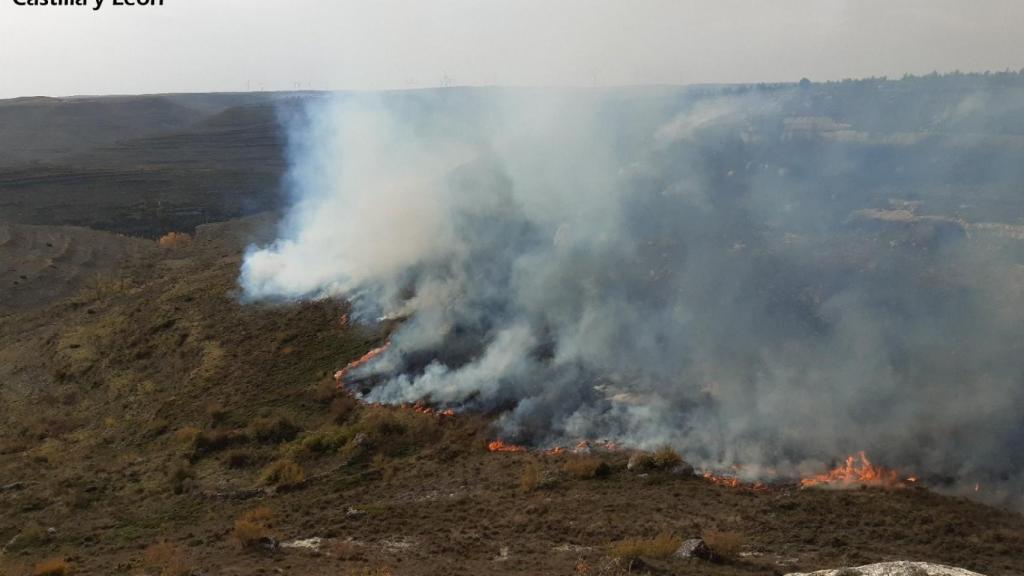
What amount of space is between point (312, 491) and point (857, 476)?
13.9 m

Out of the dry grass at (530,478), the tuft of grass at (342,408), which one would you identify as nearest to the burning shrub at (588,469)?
the dry grass at (530,478)

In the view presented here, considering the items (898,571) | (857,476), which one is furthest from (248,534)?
(857,476)

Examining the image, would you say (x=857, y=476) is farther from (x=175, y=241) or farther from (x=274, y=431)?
(x=175, y=241)

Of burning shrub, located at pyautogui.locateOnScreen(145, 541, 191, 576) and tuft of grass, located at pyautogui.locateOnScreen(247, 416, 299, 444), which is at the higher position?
tuft of grass, located at pyautogui.locateOnScreen(247, 416, 299, 444)

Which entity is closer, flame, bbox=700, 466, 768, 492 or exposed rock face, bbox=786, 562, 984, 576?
exposed rock face, bbox=786, 562, 984, 576

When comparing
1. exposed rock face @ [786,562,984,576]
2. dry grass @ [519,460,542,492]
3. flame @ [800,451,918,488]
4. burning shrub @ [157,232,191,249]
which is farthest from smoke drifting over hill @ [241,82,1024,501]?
burning shrub @ [157,232,191,249]

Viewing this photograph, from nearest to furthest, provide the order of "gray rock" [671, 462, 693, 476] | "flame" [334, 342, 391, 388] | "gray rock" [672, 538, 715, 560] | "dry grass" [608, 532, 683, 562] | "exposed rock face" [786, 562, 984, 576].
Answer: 1. "exposed rock face" [786, 562, 984, 576]
2. "dry grass" [608, 532, 683, 562]
3. "gray rock" [672, 538, 715, 560]
4. "gray rock" [671, 462, 693, 476]
5. "flame" [334, 342, 391, 388]

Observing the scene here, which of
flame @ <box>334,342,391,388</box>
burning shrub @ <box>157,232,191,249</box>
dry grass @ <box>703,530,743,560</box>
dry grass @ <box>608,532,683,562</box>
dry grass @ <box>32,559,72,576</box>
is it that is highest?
burning shrub @ <box>157,232,191,249</box>

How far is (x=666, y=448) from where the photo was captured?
18.0m

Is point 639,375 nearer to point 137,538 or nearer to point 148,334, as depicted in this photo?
point 137,538

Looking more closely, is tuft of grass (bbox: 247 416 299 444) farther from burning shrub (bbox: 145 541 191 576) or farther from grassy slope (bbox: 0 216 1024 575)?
burning shrub (bbox: 145 541 191 576)

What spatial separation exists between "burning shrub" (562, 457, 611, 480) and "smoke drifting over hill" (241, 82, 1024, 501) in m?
1.71

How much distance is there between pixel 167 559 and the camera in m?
14.0

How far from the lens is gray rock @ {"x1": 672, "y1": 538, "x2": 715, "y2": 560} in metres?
12.3
